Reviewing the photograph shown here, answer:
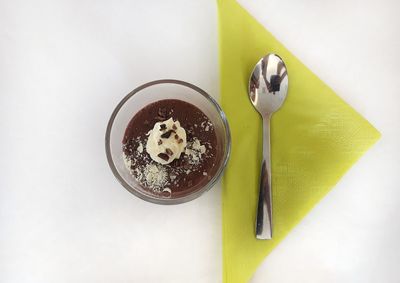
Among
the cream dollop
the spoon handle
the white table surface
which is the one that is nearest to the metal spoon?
the spoon handle

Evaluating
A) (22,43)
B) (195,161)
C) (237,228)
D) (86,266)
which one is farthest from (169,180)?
(22,43)

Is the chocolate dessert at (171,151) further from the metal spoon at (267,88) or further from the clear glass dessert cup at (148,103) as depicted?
the metal spoon at (267,88)

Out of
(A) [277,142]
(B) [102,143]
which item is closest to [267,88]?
(A) [277,142]

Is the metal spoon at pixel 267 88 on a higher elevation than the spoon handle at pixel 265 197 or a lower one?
higher

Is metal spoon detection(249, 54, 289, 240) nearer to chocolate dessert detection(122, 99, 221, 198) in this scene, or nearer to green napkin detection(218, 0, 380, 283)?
green napkin detection(218, 0, 380, 283)

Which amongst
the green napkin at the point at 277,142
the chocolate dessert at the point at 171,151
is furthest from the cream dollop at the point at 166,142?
the green napkin at the point at 277,142

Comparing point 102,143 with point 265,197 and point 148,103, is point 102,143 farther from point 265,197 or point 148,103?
point 265,197
